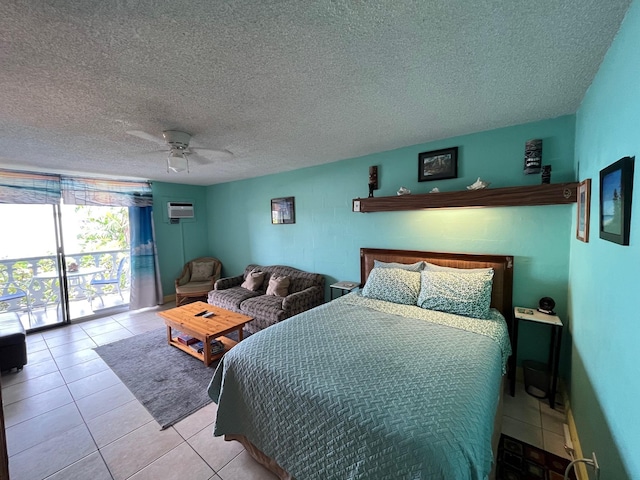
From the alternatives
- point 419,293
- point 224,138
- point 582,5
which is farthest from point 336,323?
point 582,5

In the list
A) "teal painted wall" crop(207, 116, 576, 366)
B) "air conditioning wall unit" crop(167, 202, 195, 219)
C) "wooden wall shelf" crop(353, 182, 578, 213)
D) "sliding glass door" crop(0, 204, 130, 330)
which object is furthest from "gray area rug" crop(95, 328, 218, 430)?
"wooden wall shelf" crop(353, 182, 578, 213)

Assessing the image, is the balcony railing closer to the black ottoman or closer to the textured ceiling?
the black ottoman

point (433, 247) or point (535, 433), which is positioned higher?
point (433, 247)

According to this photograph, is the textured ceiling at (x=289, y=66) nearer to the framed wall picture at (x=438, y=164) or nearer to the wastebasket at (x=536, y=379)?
the framed wall picture at (x=438, y=164)

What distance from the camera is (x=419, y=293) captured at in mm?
2537

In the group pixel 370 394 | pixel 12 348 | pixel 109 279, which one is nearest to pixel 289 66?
pixel 370 394

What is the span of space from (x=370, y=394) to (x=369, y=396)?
14 mm

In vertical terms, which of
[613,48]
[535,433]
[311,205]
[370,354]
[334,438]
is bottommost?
[535,433]

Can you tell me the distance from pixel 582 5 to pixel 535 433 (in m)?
2.49

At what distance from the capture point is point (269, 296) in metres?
3.78

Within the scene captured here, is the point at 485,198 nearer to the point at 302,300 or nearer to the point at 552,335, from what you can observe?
the point at 552,335

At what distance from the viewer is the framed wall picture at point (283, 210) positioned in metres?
4.14

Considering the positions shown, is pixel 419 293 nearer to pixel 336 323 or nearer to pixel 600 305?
pixel 336 323

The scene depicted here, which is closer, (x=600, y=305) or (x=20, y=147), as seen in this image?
(x=600, y=305)
